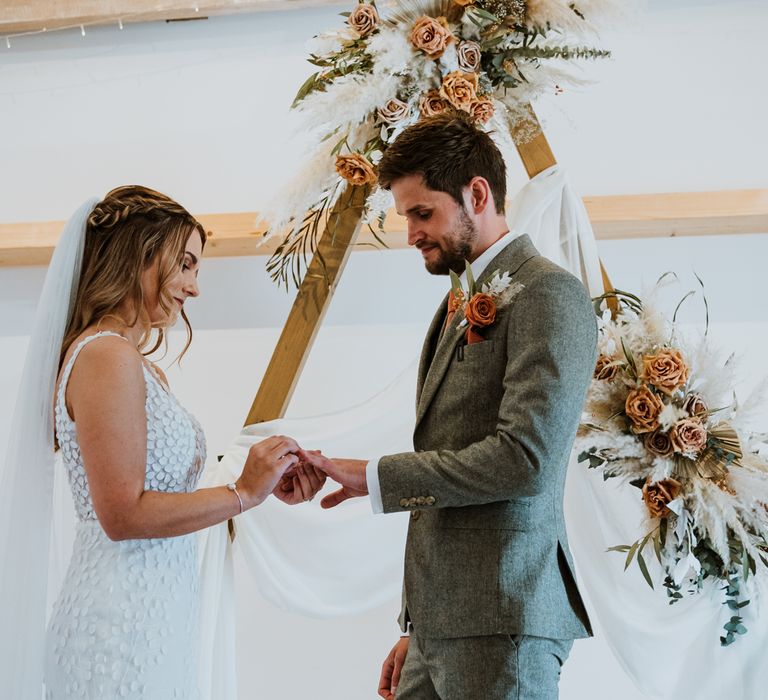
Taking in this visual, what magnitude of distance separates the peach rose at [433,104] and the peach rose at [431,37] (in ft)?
0.34

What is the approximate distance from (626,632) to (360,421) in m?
1.04

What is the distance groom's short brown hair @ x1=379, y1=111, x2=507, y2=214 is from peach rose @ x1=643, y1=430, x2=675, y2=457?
2.62 ft

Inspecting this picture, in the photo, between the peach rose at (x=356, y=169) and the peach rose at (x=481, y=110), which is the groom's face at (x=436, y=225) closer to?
the peach rose at (x=481, y=110)

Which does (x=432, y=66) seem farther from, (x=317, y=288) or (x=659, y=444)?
(x=659, y=444)

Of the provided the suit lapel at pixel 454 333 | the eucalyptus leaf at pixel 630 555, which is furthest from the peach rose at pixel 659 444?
the suit lapel at pixel 454 333

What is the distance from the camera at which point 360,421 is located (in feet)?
9.73

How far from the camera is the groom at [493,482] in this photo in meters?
1.69

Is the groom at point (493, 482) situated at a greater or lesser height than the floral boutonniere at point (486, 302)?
lesser

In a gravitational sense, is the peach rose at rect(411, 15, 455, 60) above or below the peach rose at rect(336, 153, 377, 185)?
above

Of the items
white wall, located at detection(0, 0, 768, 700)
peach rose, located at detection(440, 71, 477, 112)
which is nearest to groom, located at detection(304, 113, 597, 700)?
peach rose, located at detection(440, 71, 477, 112)

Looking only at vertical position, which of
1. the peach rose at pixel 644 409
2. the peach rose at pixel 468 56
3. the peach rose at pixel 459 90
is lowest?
the peach rose at pixel 644 409

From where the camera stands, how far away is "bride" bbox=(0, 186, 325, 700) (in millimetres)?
1885

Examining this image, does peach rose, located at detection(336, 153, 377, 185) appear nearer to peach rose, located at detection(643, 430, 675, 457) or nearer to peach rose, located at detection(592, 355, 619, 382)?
peach rose, located at detection(592, 355, 619, 382)

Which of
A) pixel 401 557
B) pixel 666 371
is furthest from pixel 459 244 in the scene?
pixel 401 557
